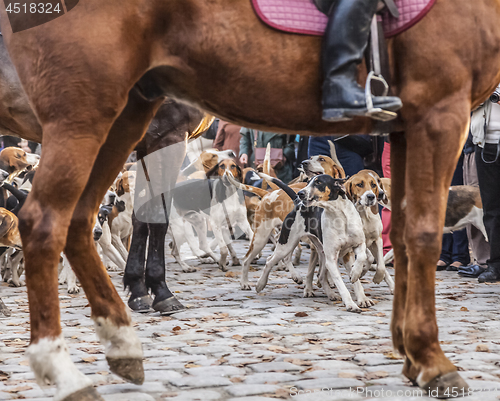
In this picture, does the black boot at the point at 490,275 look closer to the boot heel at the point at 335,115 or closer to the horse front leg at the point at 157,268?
the horse front leg at the point at 157,268

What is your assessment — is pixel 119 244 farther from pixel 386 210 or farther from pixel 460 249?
pixel 460 249

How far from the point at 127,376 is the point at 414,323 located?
1397 millimetres

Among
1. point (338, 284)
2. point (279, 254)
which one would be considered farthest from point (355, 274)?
point (279, 254)

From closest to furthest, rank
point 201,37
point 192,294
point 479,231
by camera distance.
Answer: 1. point 201,37
2. point 192,294
3. point 479,231

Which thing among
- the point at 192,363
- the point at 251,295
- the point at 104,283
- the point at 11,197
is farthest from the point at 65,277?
the point at 104,283

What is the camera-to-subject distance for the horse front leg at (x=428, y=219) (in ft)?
9.73

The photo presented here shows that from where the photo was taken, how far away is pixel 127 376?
3129 millimetres

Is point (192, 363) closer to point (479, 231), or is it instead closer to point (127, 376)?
point (127, 376)

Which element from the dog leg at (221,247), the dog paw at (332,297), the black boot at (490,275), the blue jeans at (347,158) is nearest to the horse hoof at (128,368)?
the dog paw at (332,297)

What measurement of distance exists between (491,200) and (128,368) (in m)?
6.74

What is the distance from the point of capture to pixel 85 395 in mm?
2709

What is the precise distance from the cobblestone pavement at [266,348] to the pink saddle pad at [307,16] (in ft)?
5.61

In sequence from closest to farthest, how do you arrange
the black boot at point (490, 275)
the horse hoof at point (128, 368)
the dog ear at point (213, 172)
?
the horse hoof at point (128, 368) → the black boot at point (490, 275) → the dog ear at point (213, 172)

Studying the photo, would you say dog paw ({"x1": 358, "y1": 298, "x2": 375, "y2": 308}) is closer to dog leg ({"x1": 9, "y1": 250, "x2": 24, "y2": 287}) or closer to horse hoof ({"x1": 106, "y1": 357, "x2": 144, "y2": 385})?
horse hoof ({"x1": 106, "y1": 357, "x2": 144, "y2": 385})
